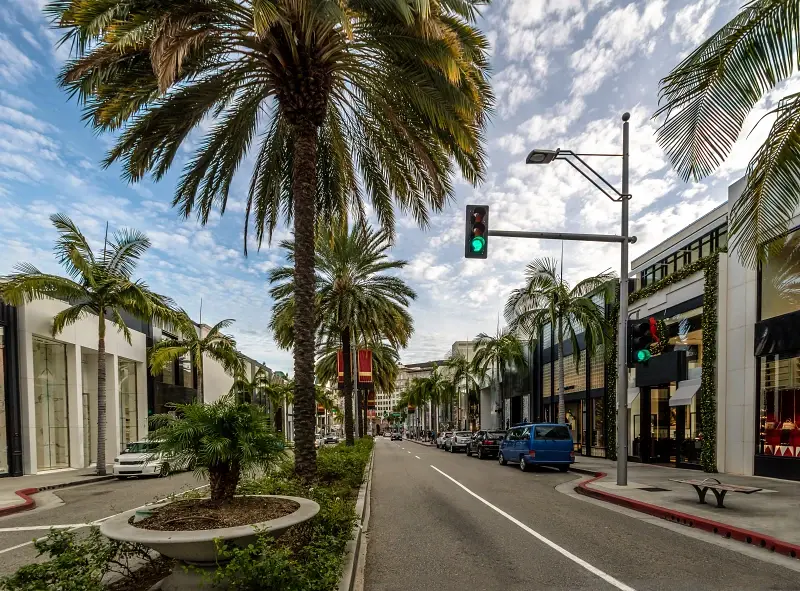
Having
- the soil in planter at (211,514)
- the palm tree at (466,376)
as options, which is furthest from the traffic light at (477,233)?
the palm tree at (466,376)

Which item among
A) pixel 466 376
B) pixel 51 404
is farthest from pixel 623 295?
pixel 466 376

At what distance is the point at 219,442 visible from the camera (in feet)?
18.1

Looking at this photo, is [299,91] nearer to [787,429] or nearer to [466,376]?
[787,429]

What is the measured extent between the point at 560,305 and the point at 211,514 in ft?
72.9

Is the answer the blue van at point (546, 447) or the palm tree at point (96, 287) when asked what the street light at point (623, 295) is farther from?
the palm tree at point (96, 287)

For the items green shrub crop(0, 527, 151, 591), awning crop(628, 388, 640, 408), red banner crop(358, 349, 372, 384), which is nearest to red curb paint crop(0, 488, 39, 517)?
green shrub crop(0, 527, 151, 591)

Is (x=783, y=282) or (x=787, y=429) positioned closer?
(x=787, y=429)

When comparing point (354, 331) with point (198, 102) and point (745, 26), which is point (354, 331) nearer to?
point (198, 102)

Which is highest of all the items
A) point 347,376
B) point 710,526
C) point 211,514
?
point 211,514

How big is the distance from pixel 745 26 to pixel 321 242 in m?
16.9

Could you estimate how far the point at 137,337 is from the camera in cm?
3366

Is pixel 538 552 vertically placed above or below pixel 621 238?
below

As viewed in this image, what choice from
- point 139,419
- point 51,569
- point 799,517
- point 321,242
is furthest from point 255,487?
point 139,419

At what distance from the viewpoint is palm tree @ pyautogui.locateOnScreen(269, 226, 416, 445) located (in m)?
22.3
